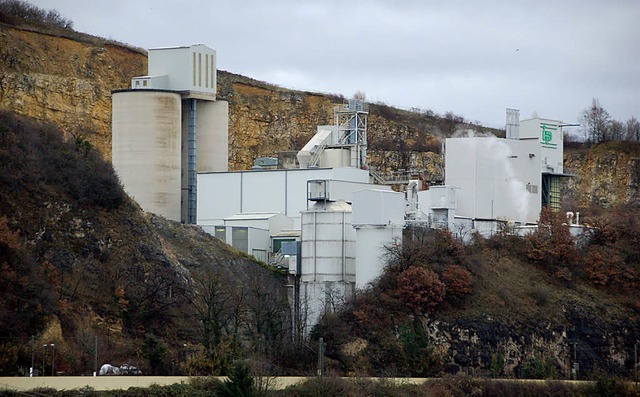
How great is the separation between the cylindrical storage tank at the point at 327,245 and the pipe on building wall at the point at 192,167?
50.9 ft

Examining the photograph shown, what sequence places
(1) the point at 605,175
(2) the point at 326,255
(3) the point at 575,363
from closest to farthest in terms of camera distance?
(3) the point at 575,363 < (2) the point at 326,255 < (1) the point at 605,175

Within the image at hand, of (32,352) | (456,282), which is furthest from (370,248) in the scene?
(32,352)

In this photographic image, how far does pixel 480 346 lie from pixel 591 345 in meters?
7.73

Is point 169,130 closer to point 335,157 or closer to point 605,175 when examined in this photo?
point 335,157

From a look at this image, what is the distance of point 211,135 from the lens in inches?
3499

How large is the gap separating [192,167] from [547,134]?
25.3 m

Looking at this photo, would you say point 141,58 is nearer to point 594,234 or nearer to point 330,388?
point 594,234

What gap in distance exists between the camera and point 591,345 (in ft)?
238

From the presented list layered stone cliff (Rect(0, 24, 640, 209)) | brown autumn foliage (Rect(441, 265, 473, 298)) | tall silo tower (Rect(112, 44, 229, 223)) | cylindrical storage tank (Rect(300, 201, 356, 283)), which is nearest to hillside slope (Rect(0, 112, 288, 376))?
cylindrical storage tank (Rect(300, 201, 356, 283))

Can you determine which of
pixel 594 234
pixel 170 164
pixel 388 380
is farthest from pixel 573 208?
pixel 388 380

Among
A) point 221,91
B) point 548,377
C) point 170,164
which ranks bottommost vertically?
point 548,377

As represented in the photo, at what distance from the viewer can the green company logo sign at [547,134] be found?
295 feet

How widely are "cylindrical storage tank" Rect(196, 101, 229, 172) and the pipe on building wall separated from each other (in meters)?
1.67

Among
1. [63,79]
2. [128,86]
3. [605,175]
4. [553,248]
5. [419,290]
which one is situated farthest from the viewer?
[605,175]
